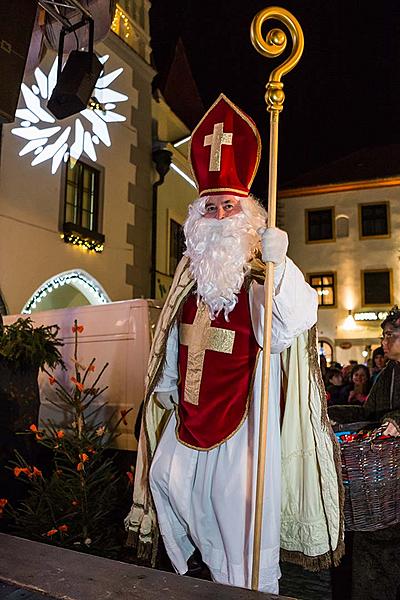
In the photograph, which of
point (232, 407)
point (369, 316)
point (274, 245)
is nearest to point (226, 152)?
point (274, 245)

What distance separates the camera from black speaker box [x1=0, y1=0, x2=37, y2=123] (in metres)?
3.60

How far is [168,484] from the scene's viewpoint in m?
2.72

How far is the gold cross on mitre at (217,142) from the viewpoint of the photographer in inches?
116

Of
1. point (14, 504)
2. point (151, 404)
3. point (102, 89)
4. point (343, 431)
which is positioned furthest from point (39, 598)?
point (102, 89)

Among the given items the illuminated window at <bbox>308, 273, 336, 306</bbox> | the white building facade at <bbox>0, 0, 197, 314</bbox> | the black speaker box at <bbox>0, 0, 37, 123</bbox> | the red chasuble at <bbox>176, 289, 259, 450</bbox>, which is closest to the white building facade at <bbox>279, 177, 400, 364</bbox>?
the illuminated window at <bbox>308, 273, 336, 306</bbox>

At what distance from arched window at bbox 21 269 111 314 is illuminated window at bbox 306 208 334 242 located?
13.3 meters

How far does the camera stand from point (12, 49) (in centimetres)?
370

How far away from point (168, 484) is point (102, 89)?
9376 millimetres

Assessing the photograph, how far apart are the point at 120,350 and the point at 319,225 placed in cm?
1771

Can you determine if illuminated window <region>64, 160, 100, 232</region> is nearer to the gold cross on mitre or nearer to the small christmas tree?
the small christmas tree

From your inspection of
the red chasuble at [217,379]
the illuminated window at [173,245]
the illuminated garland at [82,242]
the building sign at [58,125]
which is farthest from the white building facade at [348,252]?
the red chasuble at [217,379]

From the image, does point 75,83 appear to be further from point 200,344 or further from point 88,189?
point 88,189

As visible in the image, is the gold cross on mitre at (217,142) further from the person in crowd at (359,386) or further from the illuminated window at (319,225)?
the illuminated window at (319,225)

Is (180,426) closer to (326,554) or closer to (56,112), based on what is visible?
(326,554)
